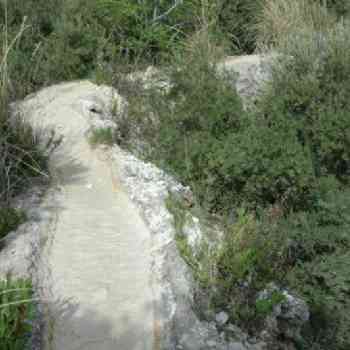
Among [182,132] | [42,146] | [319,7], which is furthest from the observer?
[319,7]

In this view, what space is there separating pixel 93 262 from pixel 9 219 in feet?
2.83

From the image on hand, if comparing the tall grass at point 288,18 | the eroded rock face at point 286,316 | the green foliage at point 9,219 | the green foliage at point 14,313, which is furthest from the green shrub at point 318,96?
the green foliage at point 14,313

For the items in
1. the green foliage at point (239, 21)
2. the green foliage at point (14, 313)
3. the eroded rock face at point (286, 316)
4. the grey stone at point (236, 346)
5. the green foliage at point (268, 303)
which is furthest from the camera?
the green foliage at point (239, 21)

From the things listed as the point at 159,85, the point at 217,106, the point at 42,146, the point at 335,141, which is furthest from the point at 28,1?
the point at 335,141

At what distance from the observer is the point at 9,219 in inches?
158

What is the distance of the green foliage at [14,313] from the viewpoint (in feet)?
8.29

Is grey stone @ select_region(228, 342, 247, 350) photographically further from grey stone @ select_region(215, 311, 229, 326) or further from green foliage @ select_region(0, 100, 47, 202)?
green foliage @ select_region(0, 100, 47, 202)

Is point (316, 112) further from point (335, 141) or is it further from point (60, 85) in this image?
point (60, 85)

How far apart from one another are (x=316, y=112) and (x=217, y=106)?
1.37m

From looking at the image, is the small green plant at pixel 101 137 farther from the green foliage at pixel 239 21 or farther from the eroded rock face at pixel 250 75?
the green foliage at pixel 239 21

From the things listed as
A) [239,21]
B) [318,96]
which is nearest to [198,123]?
[318,96]

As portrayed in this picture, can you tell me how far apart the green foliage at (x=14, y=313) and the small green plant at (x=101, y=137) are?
3.19 metres

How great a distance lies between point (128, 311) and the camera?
3.40 metres

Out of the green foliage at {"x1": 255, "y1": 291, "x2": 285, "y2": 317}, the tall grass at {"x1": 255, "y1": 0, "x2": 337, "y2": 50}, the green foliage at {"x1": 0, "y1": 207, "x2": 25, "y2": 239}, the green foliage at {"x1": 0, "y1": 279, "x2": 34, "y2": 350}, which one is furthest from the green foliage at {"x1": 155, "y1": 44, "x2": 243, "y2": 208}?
the tall grass at {"x1": 255, "y1": 0, "x2": 337, "y2": 50}
